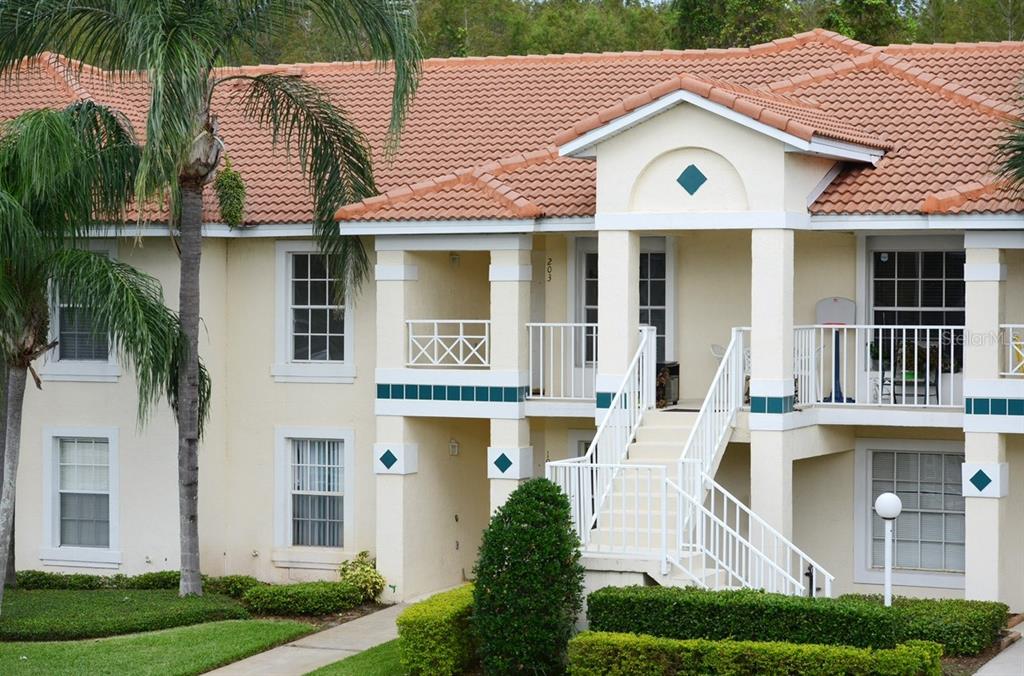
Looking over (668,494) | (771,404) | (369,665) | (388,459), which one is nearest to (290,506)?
(388,459)

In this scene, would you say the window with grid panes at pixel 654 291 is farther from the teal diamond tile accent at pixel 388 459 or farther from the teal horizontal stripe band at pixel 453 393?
the teal diamond tile accent at pixel 388 459

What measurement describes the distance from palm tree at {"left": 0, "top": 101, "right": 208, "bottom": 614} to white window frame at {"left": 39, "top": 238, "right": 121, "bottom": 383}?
10.9ft

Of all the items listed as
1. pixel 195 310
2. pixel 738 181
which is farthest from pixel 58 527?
pixel 738 181

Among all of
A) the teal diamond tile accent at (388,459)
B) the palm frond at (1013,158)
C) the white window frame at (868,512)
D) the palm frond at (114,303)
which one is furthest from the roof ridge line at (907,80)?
the palm frond at (114,303)

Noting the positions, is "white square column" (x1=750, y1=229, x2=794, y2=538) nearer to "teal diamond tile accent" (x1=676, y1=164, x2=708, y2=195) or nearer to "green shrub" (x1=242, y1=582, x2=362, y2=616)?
"teal diamond tile accent" (x1=676, y1=164, x2=708, y2=195)

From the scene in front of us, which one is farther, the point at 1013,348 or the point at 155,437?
the point at 155,437

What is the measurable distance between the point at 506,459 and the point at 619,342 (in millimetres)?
2270

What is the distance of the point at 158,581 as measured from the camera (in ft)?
76.3

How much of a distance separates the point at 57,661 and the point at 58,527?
6.02 m

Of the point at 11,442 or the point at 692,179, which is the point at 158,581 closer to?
the point at 11,442

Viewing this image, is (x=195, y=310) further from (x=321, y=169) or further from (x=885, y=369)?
(x=885, y=369)

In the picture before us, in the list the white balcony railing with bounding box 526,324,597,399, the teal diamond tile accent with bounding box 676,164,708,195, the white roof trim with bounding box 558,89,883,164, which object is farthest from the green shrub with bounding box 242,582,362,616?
the teal diamond tile accent with bounding box 676,164,708,195

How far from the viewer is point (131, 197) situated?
68.7ft

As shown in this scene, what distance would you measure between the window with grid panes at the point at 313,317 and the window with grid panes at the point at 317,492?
4.03 ft
